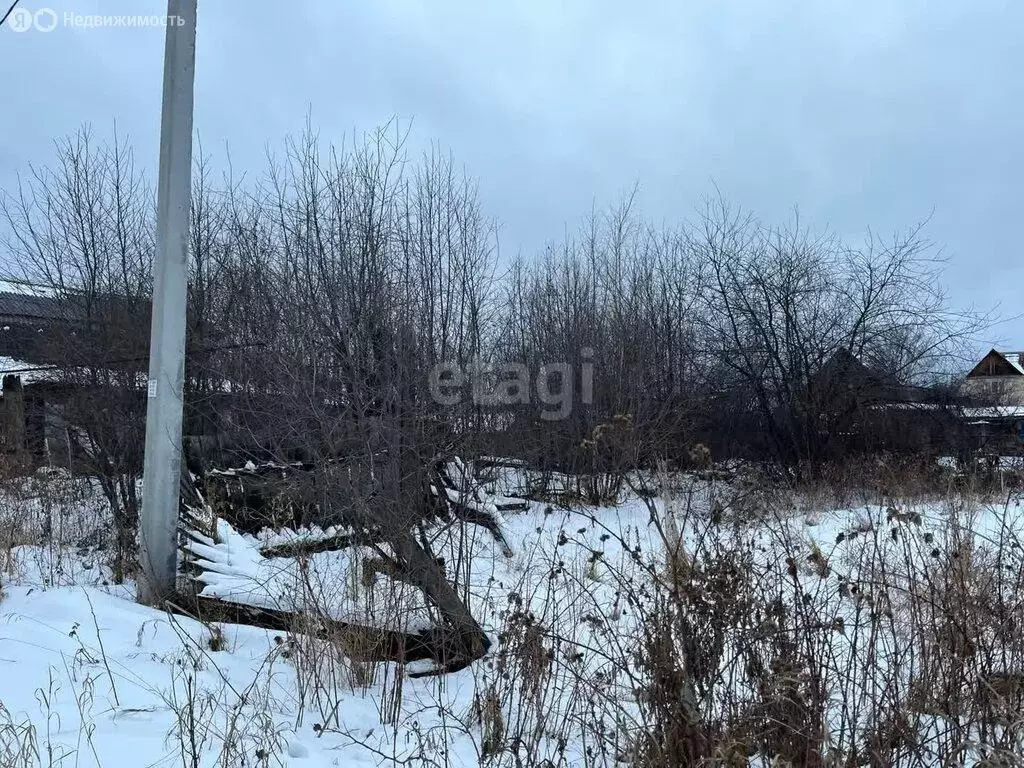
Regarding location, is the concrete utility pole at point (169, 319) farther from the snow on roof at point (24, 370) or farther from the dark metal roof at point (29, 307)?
the dark metal roof at point (29, 307)

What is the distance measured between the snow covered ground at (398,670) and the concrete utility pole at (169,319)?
0.40 metres

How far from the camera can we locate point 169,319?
4.67 m

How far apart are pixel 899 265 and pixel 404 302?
28.2ft

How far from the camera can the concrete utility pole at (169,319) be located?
4590 mm

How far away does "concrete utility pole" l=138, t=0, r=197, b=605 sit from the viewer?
459 centimetres

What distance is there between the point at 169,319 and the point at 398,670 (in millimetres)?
2783

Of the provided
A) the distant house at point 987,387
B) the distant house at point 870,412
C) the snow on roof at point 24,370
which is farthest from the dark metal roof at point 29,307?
the distant house at point 987,387

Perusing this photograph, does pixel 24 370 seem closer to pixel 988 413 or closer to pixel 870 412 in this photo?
pixel 870 412

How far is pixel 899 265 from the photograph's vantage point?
11.8m

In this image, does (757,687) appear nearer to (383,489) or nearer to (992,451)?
(383,489)

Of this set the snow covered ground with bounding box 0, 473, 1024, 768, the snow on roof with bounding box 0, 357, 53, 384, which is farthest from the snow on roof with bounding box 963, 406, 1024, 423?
the snow on roof with bounding box 0, 357, 53, 384

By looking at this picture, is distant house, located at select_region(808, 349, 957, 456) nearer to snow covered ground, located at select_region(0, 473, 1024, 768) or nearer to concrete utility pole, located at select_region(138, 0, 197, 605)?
snow covered ground, located at select_region(0, 473, 1024, 768)

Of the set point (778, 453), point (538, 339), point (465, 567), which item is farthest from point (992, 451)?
point (465, 567)

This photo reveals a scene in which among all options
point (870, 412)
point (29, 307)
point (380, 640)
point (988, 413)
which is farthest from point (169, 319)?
point (988, 413)
